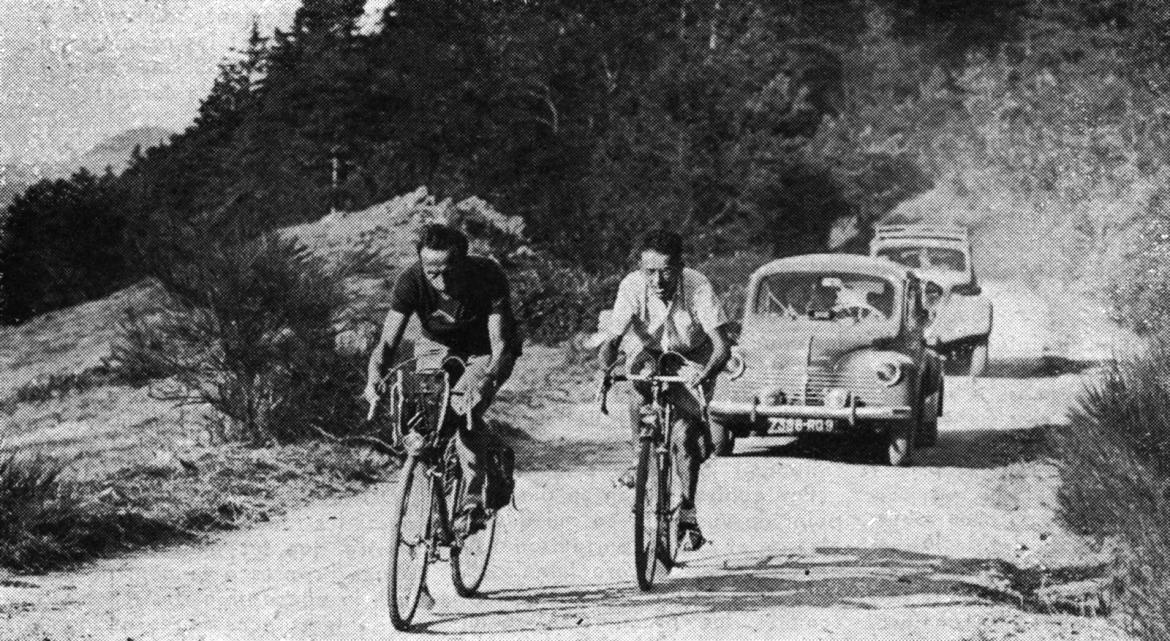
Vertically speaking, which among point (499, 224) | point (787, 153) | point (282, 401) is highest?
point (787, 153)

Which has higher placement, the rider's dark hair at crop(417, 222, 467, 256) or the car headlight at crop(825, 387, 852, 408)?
the rider's dark hair at crop(417, 222, 467, 256)

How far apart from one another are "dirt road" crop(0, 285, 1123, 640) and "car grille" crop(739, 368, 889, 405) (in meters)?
0.66

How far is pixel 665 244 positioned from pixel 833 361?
5.39m

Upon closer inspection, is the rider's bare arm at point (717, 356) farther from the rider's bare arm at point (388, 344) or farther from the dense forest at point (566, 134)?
the dense forest at point (566, 134)

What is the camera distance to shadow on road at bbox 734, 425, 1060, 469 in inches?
505

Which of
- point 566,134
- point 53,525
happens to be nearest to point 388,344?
point 53,525

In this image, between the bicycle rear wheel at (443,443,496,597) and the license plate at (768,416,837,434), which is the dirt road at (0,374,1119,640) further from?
the license plate at (768,416,837,434)

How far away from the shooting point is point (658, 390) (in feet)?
23.9

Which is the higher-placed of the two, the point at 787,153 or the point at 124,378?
the point at 787,153

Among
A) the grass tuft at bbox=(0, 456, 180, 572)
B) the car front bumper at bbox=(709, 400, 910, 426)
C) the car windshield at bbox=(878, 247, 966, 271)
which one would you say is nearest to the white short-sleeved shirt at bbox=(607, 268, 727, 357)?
the grass tuft at bbox=(0, 456, 180, 572)

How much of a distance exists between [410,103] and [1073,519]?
26.3 m

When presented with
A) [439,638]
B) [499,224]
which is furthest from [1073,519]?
[499,224]

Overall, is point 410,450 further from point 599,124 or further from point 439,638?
point 599,124

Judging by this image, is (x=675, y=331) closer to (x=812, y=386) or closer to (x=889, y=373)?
(x=812, y=386)
